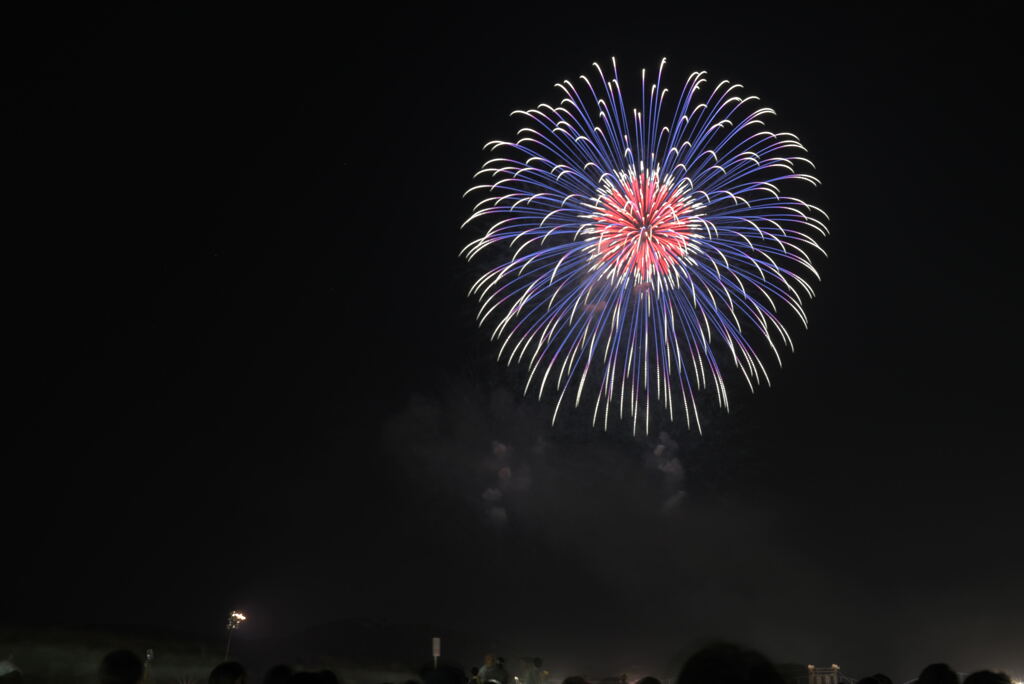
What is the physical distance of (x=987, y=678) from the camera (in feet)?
16.2

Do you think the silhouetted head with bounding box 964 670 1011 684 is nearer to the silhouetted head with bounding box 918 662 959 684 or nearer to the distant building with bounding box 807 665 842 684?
the silhouetted head with bounding box 918 662 959 684

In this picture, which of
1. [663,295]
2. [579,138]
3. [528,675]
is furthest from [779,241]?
[528,675]

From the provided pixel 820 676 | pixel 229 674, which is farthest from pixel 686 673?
pixel 820 676

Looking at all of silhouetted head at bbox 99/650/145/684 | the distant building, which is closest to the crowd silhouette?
silhouetted head at bbox 99/650/145/684

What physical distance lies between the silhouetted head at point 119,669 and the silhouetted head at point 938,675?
17.4ft

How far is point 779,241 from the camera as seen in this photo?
3447cm

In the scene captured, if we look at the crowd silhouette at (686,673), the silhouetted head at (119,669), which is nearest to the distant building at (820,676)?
the crowd silhouette at (686,673)

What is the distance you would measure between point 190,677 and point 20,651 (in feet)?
25.5

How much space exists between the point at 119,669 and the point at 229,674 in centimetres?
74

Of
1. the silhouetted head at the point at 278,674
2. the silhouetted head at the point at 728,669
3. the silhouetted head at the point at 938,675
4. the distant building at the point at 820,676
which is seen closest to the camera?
the silhouetted head at the point at 728,669

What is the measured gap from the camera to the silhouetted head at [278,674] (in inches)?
230

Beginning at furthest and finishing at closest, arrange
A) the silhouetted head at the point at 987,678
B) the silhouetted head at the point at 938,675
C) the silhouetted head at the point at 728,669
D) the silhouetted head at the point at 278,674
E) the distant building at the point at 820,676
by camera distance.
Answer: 1. the distant building at the point at 820,676
2. the silhouetted head at the point at 278,674
3. the silhouetted head at the point at 938,675
4. the silhouetted head at the point at 987,678
5. the silhouetted head at the point at 728,669

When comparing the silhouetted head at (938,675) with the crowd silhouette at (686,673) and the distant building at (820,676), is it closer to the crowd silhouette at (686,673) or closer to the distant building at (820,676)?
the crowd silhouette at (686,673)

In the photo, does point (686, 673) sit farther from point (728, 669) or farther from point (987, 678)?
point (987, 678)
